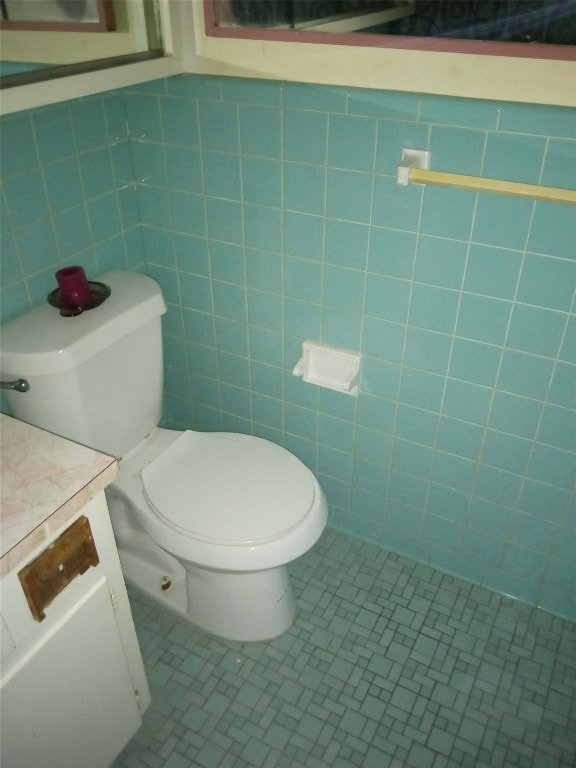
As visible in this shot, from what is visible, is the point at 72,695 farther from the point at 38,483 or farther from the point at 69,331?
the point at 69,331

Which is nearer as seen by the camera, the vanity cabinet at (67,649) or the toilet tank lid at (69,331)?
the vanity cabinet at (67,649)

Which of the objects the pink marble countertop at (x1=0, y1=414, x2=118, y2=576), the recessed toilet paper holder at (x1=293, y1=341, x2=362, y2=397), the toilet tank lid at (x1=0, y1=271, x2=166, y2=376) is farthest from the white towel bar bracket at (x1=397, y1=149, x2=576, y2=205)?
the pink marble countertop at (x1=0, y1=414, x2=118, y2=576)

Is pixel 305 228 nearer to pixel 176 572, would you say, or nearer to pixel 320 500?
pixel 320 500

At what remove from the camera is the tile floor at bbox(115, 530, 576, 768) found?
1.45 meters

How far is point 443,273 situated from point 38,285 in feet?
3.13

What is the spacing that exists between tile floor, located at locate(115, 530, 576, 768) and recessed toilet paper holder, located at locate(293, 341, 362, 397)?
1.97 feet

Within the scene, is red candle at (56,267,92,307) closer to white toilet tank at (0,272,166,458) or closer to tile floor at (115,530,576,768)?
white toilet tank at (0,272,166,458)

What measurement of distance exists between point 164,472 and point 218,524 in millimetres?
228

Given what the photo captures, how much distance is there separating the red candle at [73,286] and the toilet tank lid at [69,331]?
0.03 metres

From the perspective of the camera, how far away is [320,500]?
1.51 m

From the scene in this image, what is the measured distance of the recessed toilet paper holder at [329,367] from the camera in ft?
5.38

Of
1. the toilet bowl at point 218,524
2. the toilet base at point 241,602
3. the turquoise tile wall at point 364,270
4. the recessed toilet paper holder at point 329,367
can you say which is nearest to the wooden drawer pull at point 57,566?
the toilet bowl at point 218,524

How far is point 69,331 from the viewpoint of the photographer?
1.38 metres

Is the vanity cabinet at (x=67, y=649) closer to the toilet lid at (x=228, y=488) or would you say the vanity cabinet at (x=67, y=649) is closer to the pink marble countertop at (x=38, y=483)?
the pink marble countertop at (x=38, y=483)
